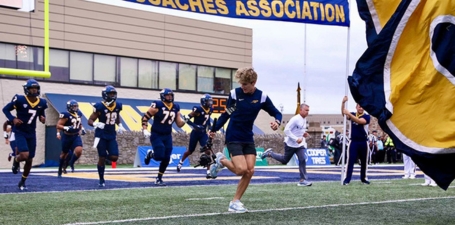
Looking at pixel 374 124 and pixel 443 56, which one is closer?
pixel 443 56

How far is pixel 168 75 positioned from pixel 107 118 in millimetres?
24132

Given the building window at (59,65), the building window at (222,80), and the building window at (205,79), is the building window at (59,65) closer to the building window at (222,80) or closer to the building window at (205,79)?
the building window at (205,79)

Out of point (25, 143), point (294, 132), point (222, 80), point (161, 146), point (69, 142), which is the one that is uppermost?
point (222, 80)

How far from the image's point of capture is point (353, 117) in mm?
15031

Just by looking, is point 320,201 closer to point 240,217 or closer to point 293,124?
point 240,217

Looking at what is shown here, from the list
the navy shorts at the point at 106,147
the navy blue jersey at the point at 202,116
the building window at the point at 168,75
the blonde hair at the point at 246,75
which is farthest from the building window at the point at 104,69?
the blonde hair at the point at 246,75

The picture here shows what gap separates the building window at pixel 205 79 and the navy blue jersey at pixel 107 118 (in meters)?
25.3

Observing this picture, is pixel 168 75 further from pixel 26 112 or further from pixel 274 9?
pixel 274 9

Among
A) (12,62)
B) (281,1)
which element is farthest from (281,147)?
(281,1)

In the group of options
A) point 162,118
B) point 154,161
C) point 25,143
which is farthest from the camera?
point 154,161

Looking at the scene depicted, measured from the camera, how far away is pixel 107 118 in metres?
14.8

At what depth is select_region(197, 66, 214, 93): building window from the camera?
40344 millimetres

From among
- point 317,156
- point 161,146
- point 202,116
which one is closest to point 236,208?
point 161,146

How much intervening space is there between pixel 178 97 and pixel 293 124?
78.3 ft
